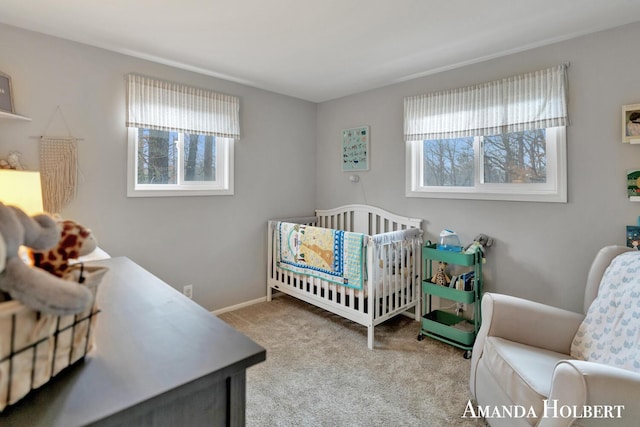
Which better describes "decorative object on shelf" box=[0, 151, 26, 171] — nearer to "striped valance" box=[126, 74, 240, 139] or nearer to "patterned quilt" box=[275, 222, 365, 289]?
"striped valance" box=[126, 74, 240, 139]

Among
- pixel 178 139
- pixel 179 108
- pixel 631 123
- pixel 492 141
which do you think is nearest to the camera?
pixel 631 123

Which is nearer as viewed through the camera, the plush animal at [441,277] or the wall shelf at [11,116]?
the wall shelf at [11,116]

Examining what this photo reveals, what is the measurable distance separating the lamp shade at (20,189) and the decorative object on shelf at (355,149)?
8.64 feet

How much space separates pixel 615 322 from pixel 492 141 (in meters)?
1.60

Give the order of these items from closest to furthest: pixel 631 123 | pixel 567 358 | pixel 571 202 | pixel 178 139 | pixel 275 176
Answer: pixel 567 358 → pixel 631 123 → pixel 571 202 → pixel 178 139 → pixel 275 176

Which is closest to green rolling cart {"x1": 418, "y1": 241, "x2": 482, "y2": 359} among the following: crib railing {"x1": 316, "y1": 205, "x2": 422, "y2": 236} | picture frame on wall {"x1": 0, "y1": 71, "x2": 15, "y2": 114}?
crib railing {"x1": 316, "y1": 205, "x2": 422, "y2": 236}

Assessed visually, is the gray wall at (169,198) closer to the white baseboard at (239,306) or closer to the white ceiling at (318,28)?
the white baseboard at (239,306)

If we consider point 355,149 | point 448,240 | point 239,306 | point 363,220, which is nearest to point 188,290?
point 239,306

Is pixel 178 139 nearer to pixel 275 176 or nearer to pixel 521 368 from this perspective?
pixel 275 176

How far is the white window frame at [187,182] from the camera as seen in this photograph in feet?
8.60

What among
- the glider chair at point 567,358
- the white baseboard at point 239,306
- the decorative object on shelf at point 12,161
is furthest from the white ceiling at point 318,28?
the white baseboard at point 239,306

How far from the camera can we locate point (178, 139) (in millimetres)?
2943

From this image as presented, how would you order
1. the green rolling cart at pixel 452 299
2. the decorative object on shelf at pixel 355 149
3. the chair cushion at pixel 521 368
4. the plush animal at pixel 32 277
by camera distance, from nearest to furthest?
the plush animal at pixel 32 277, the chair cushion at pixel 521 368, the green rolling cart at pixel 452 299, the decorative object on shelf at pixel 355 149

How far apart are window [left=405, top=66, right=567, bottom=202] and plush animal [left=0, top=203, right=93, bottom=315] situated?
2.74 meters
